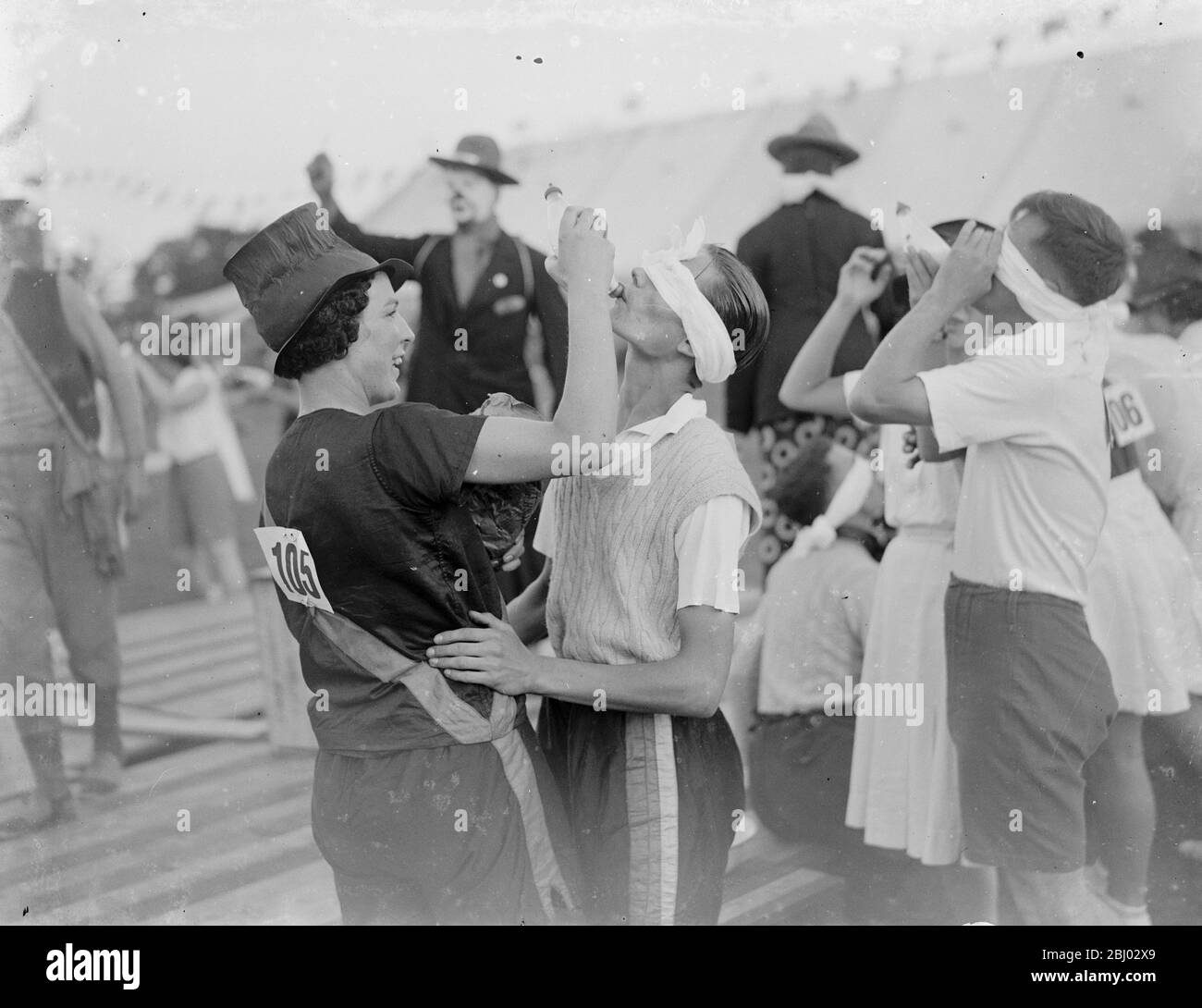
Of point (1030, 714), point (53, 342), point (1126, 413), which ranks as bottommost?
point (1030, 714)

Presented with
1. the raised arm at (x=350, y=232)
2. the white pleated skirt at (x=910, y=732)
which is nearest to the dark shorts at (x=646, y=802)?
the white pleated skirt at (x=910, y=732)

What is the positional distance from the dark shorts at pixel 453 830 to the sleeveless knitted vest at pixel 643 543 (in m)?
0.28

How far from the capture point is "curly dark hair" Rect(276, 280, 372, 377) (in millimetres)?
2326

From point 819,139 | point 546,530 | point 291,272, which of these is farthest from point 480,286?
point 819,139

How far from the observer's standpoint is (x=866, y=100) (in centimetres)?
274

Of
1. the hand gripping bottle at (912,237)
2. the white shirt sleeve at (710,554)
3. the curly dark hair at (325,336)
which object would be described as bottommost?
the white shirt sleeve at (710,554)

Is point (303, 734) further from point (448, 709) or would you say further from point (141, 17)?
point (141, 17)

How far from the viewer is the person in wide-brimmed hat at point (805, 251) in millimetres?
2744

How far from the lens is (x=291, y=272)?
2398 millimetres

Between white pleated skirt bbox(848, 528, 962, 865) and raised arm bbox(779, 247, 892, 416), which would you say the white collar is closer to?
raised arm bbox(779, 247, 892, 416)

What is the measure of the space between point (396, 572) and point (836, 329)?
121cm

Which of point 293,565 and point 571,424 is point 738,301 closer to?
point 571,424

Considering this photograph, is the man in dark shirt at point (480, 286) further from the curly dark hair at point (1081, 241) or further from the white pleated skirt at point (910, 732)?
the curly dark hair at point (1081, 241)

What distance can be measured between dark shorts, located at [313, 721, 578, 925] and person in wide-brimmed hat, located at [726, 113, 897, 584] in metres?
0.82
